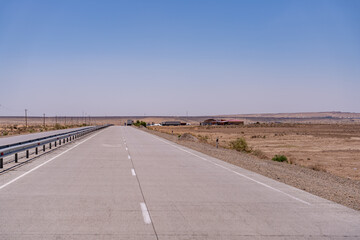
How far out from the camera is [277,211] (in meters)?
8.67

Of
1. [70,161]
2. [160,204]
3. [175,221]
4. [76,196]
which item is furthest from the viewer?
[70,161]

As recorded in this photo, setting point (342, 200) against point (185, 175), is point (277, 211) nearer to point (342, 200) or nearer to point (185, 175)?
point (342, 200)

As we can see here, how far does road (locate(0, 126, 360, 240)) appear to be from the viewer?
6855mm

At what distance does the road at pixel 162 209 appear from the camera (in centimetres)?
686

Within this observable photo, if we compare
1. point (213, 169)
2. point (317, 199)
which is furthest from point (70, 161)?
point (317, 199)

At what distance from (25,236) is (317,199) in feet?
23.7

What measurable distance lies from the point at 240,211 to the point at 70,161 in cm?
1244

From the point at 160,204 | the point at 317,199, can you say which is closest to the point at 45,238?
the point at 160,204

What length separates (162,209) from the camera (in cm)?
868

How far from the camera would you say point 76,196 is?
1008 cm

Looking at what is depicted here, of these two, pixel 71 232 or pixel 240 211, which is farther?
pixel 240 211

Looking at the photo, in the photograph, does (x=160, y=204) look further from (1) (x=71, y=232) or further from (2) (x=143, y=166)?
(2) (x=143, y=166)

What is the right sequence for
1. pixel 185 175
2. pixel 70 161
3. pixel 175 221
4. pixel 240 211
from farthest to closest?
pixel 70 161, pixel 185 175, pixel 240 211, pixel 175 221

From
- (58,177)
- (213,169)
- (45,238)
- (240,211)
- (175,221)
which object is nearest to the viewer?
(45,238)
